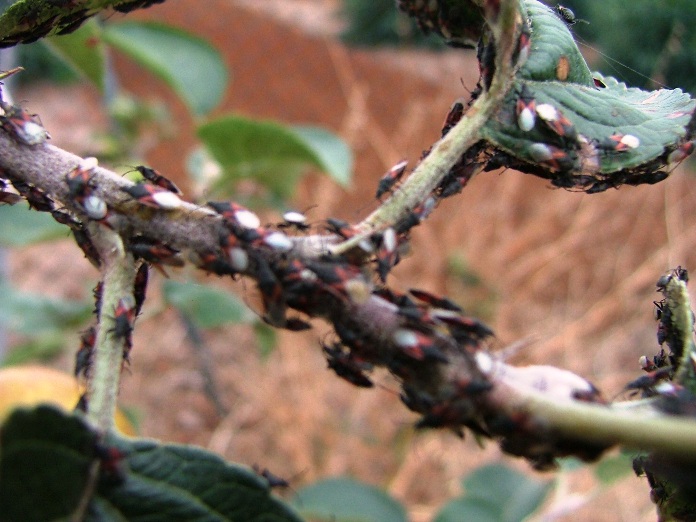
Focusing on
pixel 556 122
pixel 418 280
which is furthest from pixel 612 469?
pixel 418 280

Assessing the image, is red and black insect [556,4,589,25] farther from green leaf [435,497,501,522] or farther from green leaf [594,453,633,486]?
green leaf [435,497,501,522]

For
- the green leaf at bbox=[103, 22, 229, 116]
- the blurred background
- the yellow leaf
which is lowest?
the blurred background

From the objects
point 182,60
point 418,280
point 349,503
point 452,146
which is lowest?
point 418,280

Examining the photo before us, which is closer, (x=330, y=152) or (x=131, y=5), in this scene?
(x=131, y=5)

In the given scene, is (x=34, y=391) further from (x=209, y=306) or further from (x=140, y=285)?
(x=209, y=306)

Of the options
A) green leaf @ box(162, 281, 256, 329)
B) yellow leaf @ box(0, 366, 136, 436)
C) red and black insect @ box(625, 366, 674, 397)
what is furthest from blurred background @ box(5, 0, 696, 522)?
red and black insect @ box(625, 366, 674, 397)

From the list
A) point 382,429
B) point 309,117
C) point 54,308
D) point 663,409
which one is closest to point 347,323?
point 663,409

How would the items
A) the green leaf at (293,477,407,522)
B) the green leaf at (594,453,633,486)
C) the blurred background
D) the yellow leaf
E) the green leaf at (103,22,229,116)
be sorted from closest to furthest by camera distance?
the yellow leaf < the green leaf at (594,453,633,486) < the green leaf at (293,477,407,522) < the green leaf at (103,22,229,116) < the blurred background

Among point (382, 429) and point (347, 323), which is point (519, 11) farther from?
point (382, 429)
